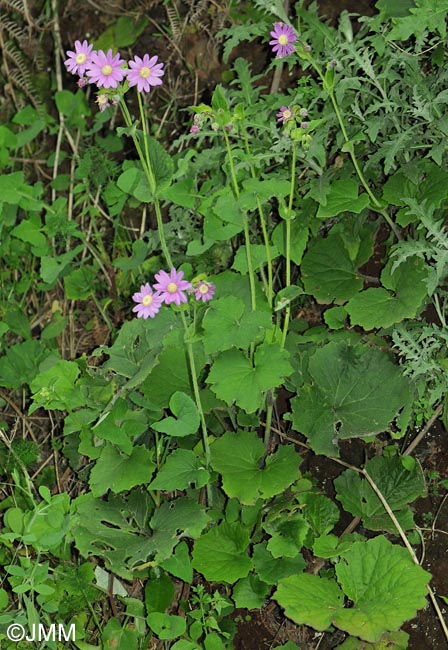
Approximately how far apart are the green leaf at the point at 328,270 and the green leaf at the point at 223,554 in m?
0.78

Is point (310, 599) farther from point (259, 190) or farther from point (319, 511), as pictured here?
point (259, 190)

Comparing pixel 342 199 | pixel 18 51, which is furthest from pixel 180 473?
pixel 18 51

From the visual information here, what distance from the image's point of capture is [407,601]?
2.09 meters

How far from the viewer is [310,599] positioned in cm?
217

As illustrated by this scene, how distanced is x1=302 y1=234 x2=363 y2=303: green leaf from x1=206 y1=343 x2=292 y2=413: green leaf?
0.39 m

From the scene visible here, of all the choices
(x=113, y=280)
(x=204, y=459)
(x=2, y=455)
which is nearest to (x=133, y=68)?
(x=204, y=459)

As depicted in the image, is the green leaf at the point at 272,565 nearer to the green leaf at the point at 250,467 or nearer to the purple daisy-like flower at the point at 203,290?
the green leaf at the point at 250,467

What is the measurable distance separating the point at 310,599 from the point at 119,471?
657mm

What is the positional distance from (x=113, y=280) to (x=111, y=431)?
115cm

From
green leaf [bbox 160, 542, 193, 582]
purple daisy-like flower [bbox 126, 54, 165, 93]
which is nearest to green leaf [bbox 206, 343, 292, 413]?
green leaf [bbox 160, 542, 193, 582]

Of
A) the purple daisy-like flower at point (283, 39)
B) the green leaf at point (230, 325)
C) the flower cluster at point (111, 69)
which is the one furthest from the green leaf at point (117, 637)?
the purple daisy-like flower at point (283, 39)

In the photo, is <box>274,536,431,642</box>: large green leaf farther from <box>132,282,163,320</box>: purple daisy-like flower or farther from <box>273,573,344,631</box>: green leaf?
<box>132,282,163,320</box>: purple daisy-like flower

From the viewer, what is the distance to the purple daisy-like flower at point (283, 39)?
2.21m

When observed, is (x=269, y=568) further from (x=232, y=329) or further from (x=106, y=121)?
(x=106, y=121)
